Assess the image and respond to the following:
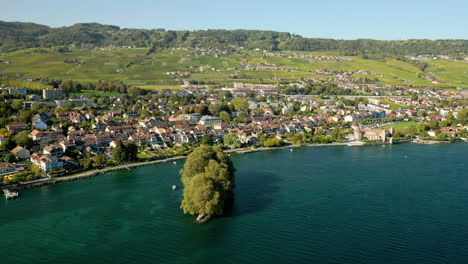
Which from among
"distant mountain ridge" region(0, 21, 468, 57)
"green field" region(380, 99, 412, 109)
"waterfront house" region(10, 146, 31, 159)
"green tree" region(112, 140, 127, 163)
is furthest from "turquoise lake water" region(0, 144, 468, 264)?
"distant mountain ridge" region(0, 21, 468, 57)

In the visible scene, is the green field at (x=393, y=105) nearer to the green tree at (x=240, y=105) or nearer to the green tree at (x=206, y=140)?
the green tree at (x=240, y=105)

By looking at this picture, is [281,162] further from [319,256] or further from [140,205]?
[319,256]

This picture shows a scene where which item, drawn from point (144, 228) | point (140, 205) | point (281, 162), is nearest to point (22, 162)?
point (140, 205)

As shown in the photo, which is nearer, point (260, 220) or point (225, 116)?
point (260, 220)

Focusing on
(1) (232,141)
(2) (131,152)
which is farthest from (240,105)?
(2) (131,152)

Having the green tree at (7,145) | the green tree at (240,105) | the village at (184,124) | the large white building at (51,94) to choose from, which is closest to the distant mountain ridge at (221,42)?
the large white building at (51,94)

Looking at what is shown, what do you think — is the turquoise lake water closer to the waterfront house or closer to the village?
the village

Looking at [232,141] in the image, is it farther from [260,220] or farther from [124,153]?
[260,220]
